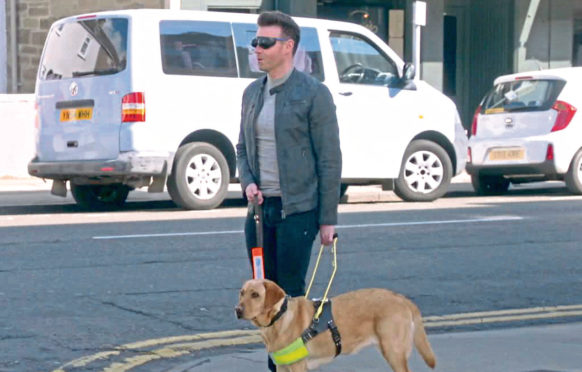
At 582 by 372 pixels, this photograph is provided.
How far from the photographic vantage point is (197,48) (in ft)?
45.4

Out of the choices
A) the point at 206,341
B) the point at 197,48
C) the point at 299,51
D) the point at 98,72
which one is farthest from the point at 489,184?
the point at 206,341

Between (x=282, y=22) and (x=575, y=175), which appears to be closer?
(x=282, y=22)

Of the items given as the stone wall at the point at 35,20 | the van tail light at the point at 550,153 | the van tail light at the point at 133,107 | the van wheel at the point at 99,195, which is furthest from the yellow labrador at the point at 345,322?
the stone wall at the point at 35,20

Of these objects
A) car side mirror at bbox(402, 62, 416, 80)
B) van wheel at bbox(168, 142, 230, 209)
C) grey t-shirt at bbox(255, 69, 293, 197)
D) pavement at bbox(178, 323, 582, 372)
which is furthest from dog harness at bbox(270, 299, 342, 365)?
car side mirror at bbox(402, 62, 416, 80)

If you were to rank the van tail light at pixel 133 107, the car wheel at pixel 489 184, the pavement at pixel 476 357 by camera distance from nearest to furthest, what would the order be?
the pavement at pixel 476 357 → the van tail light at pixel 133 107 → the car wheel at pixel 489 184

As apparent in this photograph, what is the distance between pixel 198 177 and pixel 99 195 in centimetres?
161

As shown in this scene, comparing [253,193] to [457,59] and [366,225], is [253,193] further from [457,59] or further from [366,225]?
[457,59]

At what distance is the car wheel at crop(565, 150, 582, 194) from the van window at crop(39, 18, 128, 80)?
A: 6170 mm

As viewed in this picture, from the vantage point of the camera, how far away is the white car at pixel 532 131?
15812 mm

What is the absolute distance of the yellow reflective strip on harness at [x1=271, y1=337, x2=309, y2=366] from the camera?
209 inches

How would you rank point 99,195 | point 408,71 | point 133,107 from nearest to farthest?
point 133,107
point 408,71
point 99,195

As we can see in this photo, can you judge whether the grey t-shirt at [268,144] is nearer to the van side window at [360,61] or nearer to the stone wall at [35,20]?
the van side window at [360,61]

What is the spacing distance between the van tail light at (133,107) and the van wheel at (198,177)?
2.26 ft

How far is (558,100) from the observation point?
15914mm
